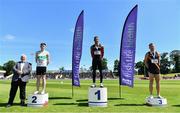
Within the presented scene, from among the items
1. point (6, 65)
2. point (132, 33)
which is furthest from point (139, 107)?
point (6, 65)

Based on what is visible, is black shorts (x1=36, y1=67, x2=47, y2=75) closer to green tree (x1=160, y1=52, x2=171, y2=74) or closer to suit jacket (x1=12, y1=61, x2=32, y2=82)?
suit jacket (x1=12, y1=61, x2=32, y2=82)

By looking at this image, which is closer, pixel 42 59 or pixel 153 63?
pixel 42 59

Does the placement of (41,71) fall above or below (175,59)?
below

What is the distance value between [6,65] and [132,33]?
167 metres

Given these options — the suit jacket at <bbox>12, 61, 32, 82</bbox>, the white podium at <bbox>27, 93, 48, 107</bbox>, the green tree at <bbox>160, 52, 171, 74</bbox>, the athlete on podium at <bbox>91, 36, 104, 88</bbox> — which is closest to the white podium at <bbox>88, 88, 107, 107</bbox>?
the athlete on podium at <bbox>91, 36, 104, 88</bbox>

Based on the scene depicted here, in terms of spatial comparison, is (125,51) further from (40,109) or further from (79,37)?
(40,109)

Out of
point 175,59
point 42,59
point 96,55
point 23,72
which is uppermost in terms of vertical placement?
point 175,59

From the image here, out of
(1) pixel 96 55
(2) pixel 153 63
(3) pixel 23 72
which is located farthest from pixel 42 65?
(2) pixel 153 63

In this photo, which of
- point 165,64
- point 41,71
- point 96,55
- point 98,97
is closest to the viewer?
point 98,97

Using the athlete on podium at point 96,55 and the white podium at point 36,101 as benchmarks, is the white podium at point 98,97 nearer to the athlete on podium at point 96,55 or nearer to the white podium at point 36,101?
the athlete on podium at point 96,55

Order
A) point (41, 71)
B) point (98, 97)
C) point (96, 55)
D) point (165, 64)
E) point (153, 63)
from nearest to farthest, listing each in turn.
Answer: point (98, 97) < point (41, 71) < point (153, 63) < point (96, 55) < point (165, 64)

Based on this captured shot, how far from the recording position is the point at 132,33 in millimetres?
16016

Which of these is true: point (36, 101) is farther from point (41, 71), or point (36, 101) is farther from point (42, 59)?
point (42, 59)

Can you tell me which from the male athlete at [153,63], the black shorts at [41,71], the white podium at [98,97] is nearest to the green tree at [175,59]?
the male athlete at [153,63]
